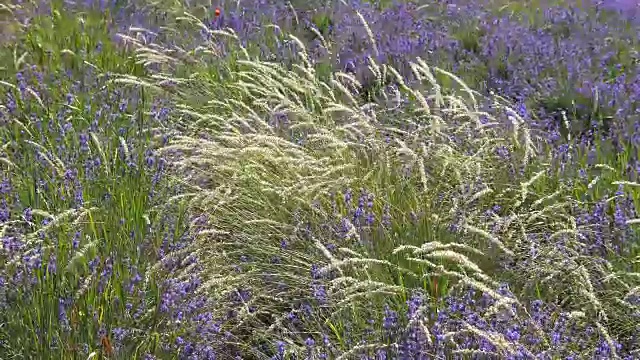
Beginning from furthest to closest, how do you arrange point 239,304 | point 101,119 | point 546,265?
point 101,119 → point 239,304 → point 546,265

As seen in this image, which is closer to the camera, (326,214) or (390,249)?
(390,249)

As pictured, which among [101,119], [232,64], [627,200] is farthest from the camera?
[232,64]

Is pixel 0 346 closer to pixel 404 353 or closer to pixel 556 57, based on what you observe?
pixel 404 353

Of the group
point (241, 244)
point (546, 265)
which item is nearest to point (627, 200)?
point (546, 265)

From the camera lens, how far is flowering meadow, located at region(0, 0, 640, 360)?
7.82 feet

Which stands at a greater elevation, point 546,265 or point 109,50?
point 546,265

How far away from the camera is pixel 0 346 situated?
240 centimetres

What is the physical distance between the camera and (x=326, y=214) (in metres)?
3.08

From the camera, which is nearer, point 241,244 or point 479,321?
point 479,321

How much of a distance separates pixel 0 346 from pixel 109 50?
9.74 feet

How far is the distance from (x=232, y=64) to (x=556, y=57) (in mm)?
1921

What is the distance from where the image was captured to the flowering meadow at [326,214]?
238 cm

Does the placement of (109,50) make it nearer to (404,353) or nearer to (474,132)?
(474,132)

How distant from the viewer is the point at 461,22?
18.5ft
